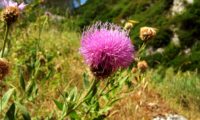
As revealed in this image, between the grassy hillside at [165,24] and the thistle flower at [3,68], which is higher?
the thistle flower at [3,68]

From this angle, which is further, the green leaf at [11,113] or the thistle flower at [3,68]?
the green leaf at [11,113]

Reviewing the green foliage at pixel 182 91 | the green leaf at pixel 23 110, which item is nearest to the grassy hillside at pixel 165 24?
the green foliage at pixel 182 91

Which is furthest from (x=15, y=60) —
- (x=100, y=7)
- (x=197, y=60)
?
(x=100, y=7)

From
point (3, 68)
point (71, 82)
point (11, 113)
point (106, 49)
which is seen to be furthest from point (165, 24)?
point (3, 68)

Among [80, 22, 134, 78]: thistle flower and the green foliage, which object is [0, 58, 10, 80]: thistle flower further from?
the green foliage

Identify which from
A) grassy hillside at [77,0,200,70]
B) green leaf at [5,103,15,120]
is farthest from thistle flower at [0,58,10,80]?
grassy hillside at [77,0,200,70]

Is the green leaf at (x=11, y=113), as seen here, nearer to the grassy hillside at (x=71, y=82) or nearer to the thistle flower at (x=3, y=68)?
the grassy hillside at (x=71, y=82)

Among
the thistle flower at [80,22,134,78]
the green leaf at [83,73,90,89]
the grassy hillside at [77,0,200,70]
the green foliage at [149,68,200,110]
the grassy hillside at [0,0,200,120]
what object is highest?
the thistle flower at [80,22,134,78]

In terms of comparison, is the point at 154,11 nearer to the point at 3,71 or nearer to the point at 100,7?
the point at 100,7

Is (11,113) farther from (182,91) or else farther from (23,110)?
(182,91)
